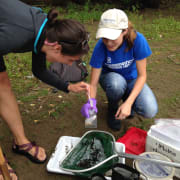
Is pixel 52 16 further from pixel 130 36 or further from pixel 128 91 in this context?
pixel 128 91

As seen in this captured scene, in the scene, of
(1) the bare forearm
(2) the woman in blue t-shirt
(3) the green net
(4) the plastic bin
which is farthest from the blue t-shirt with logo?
(3) the green net

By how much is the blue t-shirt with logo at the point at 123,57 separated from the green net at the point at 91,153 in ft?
1.97

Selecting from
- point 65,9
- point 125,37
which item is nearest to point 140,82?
point 125,37

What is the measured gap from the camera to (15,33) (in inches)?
43.3

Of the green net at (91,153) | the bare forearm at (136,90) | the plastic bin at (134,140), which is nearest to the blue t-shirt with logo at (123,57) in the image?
the bare forearm at (136,90)

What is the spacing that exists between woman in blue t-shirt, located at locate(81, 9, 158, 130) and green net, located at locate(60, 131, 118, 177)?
0.19m

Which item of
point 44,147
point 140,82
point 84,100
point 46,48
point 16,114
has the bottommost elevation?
point 44,147

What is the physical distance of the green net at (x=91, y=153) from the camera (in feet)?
4.75

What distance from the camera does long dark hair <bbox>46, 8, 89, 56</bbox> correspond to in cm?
116

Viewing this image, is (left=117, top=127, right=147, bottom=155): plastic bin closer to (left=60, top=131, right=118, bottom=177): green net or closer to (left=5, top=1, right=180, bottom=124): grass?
(left=60, top=131, right=118, bottom=177): green net

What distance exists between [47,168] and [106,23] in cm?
114

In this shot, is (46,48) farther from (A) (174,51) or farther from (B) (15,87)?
(A) (174,51)

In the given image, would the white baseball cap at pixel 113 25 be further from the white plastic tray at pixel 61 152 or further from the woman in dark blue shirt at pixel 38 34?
the white plastic tray at pixel 61 152

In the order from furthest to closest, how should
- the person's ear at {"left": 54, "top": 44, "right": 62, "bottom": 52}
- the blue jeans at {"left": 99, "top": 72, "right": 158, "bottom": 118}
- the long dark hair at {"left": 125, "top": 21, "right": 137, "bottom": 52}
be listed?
the blue jeans at {"left": 99, "top": 72, "right": 158, "bottom": 118} < the long dark hair at {"left": 125, "top": 21, "right": 137, "bottom": 52} < the person's ear at {"left": 54, "top": 44, "right": 62, "bottom": 52}
